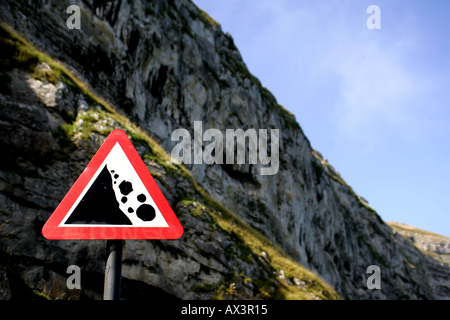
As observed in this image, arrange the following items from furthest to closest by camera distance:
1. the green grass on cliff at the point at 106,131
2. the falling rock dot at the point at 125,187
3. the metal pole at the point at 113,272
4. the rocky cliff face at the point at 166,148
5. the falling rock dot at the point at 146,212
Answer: the green grass on cliff at the point at 106,131, the rocky cliff face at the point at 166,148, the falling rock dot at the point at 125,187, the falling rock dot at the point at 146,212, the metal pole at the point at 113,272

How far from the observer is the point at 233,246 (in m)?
13.6

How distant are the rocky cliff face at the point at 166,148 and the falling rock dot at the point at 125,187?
625 centimetres

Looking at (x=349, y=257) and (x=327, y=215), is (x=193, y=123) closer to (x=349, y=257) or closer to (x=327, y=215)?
(x=327, y=215)

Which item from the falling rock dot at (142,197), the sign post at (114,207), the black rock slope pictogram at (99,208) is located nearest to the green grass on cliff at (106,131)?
the sign post at (114,207)

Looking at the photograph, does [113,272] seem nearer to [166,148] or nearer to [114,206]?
[114,206]

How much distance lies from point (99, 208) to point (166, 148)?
2281cm

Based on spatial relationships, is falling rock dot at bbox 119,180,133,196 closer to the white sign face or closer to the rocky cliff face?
the white sign face

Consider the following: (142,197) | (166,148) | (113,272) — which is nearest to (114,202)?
(142,197)

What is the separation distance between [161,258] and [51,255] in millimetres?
3479

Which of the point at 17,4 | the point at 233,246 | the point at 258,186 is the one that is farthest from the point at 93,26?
the point at 258,186

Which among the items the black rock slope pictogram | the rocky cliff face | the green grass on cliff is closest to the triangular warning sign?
the black rock slope pictogram

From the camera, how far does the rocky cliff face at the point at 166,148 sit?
9828 mm

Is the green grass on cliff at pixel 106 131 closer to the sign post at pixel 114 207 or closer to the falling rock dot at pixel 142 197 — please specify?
the sign post at pixel 114 207

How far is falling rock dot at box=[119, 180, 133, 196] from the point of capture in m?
3.44
